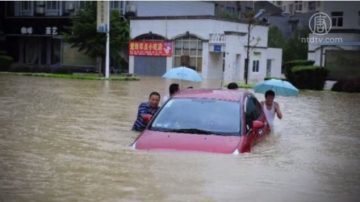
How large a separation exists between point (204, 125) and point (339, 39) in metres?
40.8

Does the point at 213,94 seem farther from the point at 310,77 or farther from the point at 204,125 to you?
the point at 310,77

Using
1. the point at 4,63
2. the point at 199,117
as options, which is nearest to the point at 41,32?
the point at 4,63

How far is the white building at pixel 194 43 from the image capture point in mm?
46938

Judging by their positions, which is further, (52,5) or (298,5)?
(298,5)

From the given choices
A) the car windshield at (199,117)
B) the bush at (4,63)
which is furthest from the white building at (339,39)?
the car windshield at (199,117)

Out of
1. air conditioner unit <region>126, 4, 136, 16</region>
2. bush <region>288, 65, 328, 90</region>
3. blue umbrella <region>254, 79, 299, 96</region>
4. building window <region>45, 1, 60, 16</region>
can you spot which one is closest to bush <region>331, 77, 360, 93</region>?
bush <region>288, 65, 328, 90</region>

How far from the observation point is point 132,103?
66.5ft

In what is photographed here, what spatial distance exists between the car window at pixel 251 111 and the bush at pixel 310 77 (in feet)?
73.7

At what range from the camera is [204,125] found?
28.8 feet

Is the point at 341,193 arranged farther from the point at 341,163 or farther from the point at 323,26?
the point at 323,26

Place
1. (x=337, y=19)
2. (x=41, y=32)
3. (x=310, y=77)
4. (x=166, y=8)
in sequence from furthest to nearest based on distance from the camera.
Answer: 1. (x=41, y=32)
2. (x=166, y=8)
3. (x=337, y=19)
4. (x=310, y=77)

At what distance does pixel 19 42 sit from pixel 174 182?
54.1 m

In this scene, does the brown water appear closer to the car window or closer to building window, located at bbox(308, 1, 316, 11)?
the car window

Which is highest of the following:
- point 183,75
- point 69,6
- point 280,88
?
point 69,6
